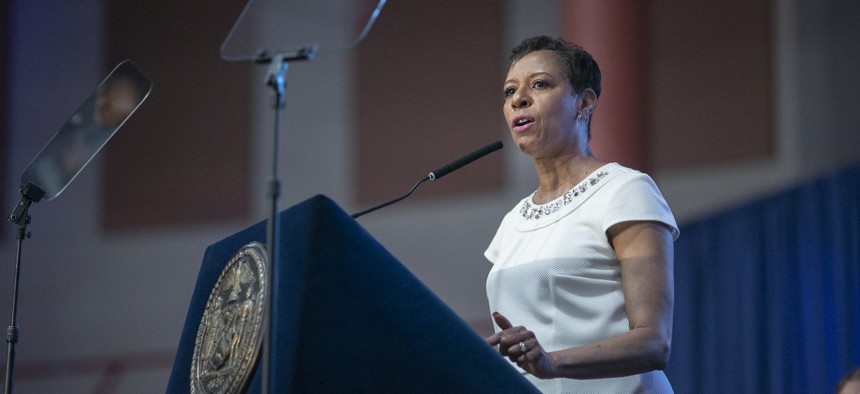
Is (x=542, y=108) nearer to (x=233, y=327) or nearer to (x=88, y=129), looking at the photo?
(x=233, y=327)

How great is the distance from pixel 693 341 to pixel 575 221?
3211 millimetres

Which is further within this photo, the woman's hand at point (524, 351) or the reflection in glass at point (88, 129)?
the reflection in glass at point (88, 129)

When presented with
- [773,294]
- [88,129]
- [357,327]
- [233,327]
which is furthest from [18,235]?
[773,294]

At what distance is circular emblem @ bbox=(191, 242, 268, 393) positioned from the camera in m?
1.23

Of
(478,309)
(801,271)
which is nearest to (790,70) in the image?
(801,271)

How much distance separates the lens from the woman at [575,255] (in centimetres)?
141

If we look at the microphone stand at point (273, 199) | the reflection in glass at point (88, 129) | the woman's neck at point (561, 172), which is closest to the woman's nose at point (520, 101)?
the woman's neck at point (561, 172)

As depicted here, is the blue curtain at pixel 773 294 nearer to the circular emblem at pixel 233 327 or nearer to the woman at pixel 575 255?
the woman at pixel 575 255

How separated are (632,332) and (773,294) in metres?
3.18

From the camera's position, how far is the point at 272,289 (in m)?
1.14

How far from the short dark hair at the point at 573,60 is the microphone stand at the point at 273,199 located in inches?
28.4

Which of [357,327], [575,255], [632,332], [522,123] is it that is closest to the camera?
[357,327]

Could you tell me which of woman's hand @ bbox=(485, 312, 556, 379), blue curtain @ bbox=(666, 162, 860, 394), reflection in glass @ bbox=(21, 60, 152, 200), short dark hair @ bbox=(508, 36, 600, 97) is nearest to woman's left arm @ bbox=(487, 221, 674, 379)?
woman's hand @ bbox=(485, 312, 556, 379)

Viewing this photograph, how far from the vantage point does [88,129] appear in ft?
7.41
